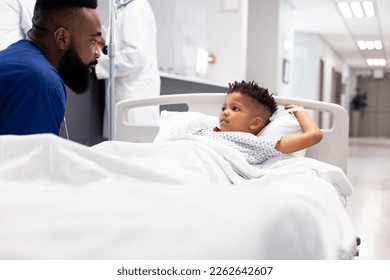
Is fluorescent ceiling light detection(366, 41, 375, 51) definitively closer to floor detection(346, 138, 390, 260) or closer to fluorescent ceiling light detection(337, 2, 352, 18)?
fluorescent ceiling light detection(337, 2, 352, 18)

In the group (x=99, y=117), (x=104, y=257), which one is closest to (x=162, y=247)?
(x=104, y=257)

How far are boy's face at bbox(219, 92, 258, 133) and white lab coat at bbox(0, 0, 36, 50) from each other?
1331 millimetres

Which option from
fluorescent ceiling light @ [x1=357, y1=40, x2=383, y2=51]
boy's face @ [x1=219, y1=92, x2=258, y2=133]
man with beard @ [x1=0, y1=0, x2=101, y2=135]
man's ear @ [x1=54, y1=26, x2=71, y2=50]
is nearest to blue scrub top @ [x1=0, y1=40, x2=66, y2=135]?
man with beard @ [x1=0, y1=0, x2=101, y2=135]

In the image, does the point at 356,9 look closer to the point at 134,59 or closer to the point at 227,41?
the point at 227,41

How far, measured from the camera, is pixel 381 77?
17312mm

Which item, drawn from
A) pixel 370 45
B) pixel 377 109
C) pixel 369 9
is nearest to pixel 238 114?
pixel 369 9

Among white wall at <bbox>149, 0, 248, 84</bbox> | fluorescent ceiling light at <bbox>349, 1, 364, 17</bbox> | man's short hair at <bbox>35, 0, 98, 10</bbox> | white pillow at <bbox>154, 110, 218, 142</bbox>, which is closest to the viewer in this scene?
man's short hair at <bbox>35, 0, 98, 10</bbox>

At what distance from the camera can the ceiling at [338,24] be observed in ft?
25.1

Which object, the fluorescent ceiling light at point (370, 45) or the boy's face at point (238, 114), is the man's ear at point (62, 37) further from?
the fluorescent ceiling light at point (370, 45)

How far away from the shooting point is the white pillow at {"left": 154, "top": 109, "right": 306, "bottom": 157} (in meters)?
1.87

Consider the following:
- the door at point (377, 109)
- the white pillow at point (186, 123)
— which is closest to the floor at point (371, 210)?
the white pillow at point (186, 123)

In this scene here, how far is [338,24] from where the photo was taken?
9180mm

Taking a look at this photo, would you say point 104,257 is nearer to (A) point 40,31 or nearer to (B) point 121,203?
(B) point 121,203

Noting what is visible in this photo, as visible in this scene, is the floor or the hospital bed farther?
the floor
